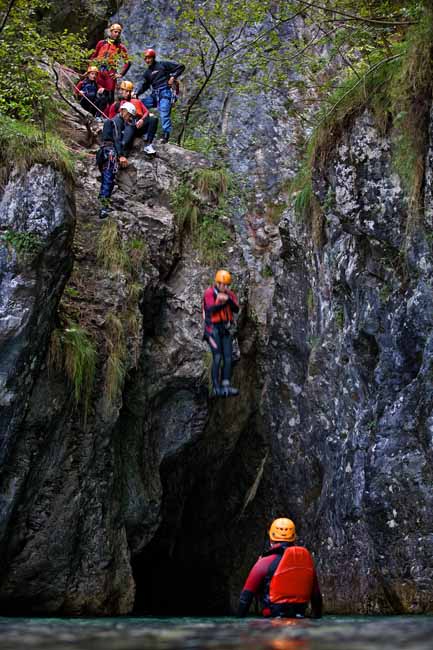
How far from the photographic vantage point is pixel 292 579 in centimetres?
734

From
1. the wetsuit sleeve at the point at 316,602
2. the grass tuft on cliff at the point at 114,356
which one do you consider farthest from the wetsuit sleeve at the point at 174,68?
the wetsuit sleeve at the point at 316,602

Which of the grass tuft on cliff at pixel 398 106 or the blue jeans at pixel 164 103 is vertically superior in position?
the blue jeans at pixel 164 103

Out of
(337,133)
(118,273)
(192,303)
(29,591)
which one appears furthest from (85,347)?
(337,133)

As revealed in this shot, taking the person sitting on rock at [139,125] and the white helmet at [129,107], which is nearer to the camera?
the white helmet at [129,107]

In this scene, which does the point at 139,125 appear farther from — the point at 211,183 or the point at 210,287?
the point at 210,287

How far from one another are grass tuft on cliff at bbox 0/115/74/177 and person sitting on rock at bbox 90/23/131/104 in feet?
6.67

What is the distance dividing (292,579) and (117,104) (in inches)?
459

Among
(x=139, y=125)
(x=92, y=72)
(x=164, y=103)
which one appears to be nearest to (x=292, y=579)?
(x=139, y=125)

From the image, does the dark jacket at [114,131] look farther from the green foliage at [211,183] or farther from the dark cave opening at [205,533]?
the dark cave opening at [205,533]

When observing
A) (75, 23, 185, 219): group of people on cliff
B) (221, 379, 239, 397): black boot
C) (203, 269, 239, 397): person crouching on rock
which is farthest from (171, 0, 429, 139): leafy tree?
(221, 379, 239, 397): black boot

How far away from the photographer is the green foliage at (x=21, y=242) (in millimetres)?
11156

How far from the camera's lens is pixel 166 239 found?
14.6 meters

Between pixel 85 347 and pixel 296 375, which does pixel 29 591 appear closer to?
pixel 85 347

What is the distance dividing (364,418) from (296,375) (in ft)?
8.52
